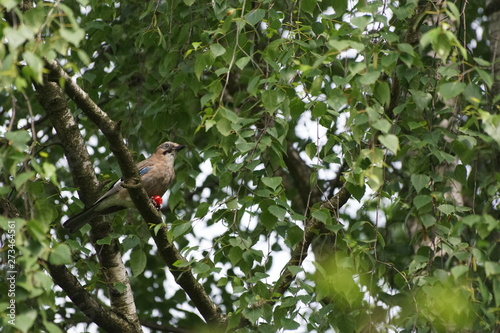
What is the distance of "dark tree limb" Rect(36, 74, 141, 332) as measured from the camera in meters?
5.65

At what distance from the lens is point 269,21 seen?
15.9 feet

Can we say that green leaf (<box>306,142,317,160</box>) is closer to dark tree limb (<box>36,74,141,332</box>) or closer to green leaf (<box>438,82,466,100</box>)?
green leaf (<box>438,82,466,100</box>)

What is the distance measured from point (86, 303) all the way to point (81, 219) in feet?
2.45

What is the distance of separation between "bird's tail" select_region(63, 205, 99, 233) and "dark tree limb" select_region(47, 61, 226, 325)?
658mm

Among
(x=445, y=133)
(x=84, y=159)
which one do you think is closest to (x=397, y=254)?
(x=445, y=133)

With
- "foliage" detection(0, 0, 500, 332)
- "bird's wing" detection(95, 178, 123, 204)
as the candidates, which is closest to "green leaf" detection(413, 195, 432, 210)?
"foliage" detection(0, 0, 500, 332)

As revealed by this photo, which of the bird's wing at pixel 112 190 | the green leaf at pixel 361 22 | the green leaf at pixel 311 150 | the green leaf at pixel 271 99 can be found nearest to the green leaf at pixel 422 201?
the green leaf at pixel 311 150

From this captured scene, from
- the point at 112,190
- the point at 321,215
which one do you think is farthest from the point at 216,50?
the point at 112,190

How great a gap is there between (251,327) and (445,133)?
1745 millimetres

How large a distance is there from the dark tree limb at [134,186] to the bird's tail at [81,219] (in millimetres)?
658

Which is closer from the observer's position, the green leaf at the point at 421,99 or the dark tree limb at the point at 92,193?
the green leaf at the point at 421,99

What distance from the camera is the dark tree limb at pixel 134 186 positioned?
15.9ft

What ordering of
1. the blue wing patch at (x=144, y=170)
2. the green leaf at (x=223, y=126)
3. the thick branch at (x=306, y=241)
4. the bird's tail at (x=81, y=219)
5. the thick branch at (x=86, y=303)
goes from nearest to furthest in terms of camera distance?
the green leaf at (x=223, y=126), the thick branch at (x=306, y=241), the thick branch at (x=86, y=303), the bird's tail at (x=81, y=219), the blue wing patch at (x=144, y=170)

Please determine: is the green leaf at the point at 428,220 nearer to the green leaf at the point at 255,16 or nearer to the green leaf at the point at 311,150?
the green leaf at the point at 311,150
